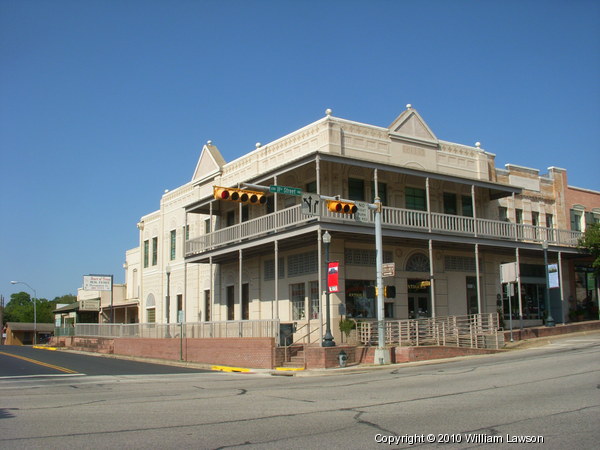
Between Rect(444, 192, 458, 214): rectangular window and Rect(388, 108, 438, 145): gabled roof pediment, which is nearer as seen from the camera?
Rect(388, 108, 438, 145): gabled roof pediment

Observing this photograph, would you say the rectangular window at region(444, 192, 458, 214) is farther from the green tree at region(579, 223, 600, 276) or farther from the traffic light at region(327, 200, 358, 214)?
the traffic light at region(327, 200, 358, 214)

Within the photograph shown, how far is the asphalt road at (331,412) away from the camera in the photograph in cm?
839

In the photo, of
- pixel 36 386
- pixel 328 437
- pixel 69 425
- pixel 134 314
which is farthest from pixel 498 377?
pixel 134 314

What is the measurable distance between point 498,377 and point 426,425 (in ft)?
20.9

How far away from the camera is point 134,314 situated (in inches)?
2031

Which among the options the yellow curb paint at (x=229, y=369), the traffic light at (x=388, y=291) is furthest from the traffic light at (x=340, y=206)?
the yellow curb paint at (x=229, y=369)

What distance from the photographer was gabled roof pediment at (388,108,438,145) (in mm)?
29453

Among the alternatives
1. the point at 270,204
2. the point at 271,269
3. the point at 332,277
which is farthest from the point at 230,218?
the point at 332,277

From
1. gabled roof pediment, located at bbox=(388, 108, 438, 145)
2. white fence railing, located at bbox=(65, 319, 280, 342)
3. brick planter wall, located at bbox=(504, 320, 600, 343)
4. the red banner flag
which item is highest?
gabled roof pediment, located at bbox=(388, 108, 438, 145)

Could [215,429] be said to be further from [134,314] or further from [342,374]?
[134,314]

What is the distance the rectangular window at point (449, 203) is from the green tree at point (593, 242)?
7.49m

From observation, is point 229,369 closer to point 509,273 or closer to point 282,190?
point 282,190

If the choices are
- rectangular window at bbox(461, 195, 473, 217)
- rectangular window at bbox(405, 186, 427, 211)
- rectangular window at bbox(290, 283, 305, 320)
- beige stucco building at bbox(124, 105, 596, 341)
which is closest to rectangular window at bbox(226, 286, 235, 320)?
beige stucco building at bbox(124, 105, 596, 341)

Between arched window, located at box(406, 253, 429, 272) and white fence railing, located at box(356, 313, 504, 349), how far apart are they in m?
3.16
